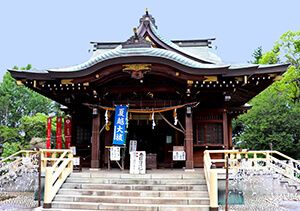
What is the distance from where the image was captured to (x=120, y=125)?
10852mm

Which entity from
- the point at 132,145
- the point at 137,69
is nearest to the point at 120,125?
the point at 132,145

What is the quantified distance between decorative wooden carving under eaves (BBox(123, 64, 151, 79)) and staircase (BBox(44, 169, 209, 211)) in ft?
11.1

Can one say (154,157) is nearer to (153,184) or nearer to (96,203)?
(153,184)

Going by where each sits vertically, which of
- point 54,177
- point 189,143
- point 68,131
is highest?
point 68,131

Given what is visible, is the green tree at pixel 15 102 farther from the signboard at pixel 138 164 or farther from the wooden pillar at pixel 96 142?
the signboard at pixel 138 164

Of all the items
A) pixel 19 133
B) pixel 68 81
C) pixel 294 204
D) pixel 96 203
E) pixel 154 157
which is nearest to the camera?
pixel 96 203

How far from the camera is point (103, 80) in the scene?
10.7m

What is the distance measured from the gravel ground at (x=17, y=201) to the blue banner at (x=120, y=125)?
3.35 meters

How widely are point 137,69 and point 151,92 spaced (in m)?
1.46

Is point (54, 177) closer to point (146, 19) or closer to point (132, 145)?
point (132, 145)

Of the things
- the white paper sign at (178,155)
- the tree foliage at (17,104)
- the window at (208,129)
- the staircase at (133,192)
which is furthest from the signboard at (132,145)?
the tree foliage at (17,104)

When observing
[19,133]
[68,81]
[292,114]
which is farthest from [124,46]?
[19,133]

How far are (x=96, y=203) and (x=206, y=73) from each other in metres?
5.34

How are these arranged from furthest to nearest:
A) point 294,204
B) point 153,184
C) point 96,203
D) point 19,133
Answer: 1. point 19,133
2. point 294,204
3. point 153,184
4. point 96,203
